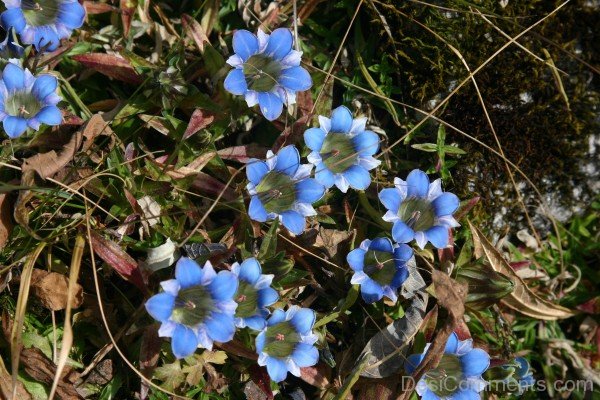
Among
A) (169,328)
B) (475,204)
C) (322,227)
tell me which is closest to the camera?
(169,328)

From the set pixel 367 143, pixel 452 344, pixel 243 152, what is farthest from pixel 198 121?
pixel 452 344

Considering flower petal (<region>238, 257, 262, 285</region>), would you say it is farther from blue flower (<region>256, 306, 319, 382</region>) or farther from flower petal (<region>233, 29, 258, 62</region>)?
flower petal (<region>233, 29, 258, 62</region>)

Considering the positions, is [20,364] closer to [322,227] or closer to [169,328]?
[169,328]

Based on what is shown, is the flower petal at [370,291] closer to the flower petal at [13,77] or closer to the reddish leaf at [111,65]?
the reddish leaf at [111,65]

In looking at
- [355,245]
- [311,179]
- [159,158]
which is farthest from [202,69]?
[355,245]

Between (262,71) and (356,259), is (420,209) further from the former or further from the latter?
(262,71)

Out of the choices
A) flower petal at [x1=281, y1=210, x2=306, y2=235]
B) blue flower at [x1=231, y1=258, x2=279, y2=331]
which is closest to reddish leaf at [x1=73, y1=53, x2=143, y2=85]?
flower petal at [x1=281, y1=210, x2=306, y2=235]

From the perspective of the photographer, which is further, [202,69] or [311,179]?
[202,69]

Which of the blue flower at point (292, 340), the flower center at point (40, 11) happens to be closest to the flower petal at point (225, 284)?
the blue flower at point (292, 340)

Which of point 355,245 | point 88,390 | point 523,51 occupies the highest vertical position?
point 523,51
